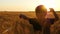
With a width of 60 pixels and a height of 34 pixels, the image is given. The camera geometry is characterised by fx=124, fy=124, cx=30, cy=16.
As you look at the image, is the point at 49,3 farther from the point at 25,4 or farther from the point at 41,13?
the point at 25,4

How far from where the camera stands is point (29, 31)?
120cm

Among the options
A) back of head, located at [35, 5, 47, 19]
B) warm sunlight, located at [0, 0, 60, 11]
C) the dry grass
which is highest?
warm sunlight, located at [0, 0, 60, 11]

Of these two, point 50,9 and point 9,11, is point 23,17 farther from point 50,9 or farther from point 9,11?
point 50,9

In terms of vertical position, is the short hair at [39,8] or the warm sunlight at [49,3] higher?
the warm sunlight at [49,3]

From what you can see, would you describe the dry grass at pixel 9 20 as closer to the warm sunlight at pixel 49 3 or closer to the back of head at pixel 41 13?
the back of head at pixel 41 13

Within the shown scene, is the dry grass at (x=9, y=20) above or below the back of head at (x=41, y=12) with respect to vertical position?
below

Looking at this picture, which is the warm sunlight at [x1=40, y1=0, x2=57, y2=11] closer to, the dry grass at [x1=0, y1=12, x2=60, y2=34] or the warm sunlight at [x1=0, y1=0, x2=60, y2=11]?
the warm sunlight at [x1=0, y1=0, x2=60, y2=11]

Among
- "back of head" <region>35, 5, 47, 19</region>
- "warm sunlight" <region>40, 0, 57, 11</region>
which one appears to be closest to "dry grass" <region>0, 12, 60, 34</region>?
"back of head" <region>35, 5, 47, 19</region>

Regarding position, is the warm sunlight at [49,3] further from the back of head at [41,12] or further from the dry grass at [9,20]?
the dry grass at [9,20]

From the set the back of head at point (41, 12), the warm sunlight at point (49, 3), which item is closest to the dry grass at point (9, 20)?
the back of head at point (41, 12)

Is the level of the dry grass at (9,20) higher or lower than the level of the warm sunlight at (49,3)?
lower

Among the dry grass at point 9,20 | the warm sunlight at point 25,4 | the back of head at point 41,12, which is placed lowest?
the dry grass at point 9,20

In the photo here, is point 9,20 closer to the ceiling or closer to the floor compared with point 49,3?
closer to the floor

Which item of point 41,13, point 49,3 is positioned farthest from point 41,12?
point 49,3
